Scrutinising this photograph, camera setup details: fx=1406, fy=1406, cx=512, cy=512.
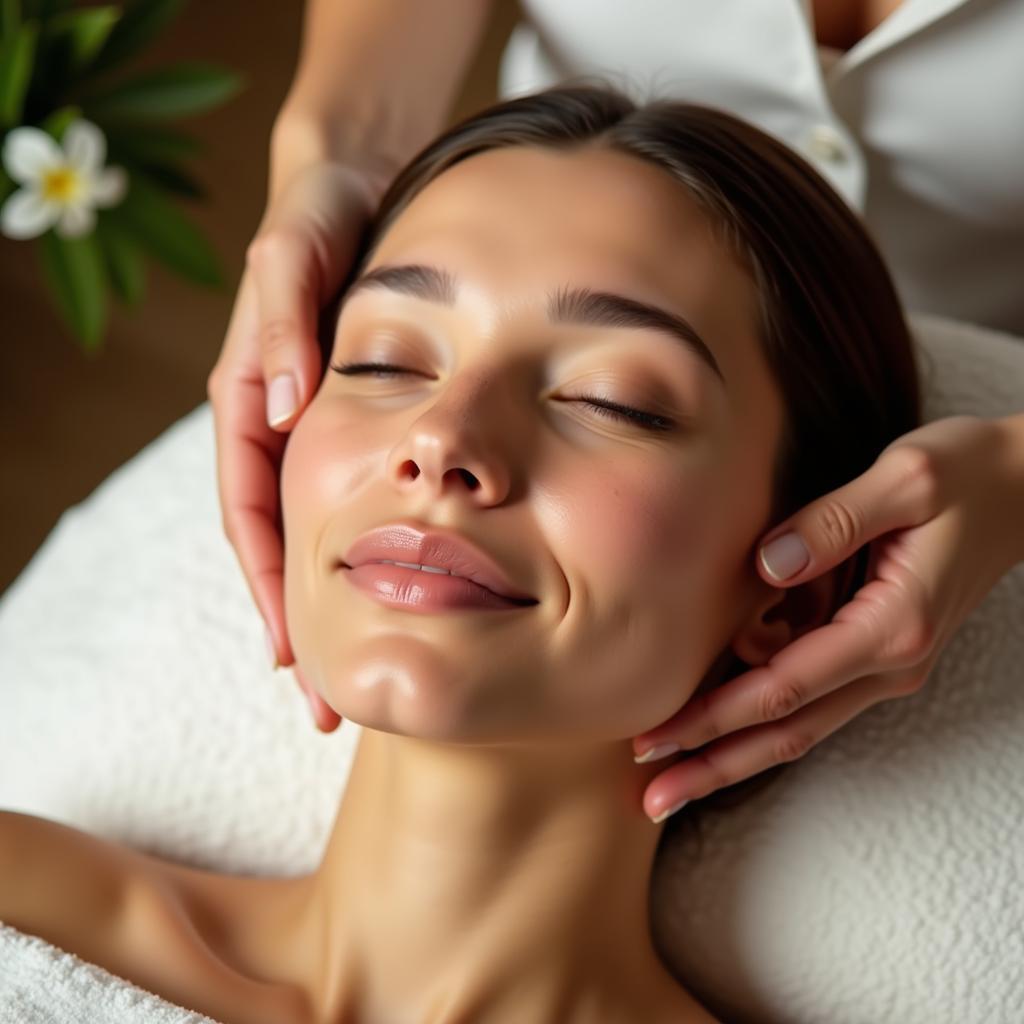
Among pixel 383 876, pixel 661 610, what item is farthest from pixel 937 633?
pixel 383 876

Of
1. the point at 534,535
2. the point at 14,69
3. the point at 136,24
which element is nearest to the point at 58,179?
the point at 14,69

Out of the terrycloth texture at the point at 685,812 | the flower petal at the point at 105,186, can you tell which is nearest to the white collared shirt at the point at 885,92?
the terrycloth texture at the point at 685,812

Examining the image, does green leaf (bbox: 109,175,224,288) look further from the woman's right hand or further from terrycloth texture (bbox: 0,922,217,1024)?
A: terrycloth texture (bbox: 0,922,217,1024)

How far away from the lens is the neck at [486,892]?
3.26 feet

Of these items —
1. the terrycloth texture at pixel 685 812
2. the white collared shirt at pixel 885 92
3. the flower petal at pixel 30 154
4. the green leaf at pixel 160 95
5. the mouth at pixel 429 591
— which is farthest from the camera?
the green leaf at pixel 160 95

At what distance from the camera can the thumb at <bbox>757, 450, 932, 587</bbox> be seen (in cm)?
94

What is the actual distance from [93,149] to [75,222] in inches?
4.2

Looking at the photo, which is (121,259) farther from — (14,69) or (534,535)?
(534,535)

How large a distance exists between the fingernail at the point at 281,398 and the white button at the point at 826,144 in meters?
0.58

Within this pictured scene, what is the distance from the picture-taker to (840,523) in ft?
3.09

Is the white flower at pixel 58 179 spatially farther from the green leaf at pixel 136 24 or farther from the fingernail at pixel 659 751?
the fingernail at pixel 659 751

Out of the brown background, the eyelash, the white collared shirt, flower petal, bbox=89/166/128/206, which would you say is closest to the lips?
the eyelash

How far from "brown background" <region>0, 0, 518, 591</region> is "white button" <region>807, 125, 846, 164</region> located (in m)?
1.51

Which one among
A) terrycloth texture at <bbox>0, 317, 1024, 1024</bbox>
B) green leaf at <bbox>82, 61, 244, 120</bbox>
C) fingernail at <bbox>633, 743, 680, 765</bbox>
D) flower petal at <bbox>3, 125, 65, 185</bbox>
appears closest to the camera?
fingernail at <bbox>633, 743, 680, 765</bbox>
